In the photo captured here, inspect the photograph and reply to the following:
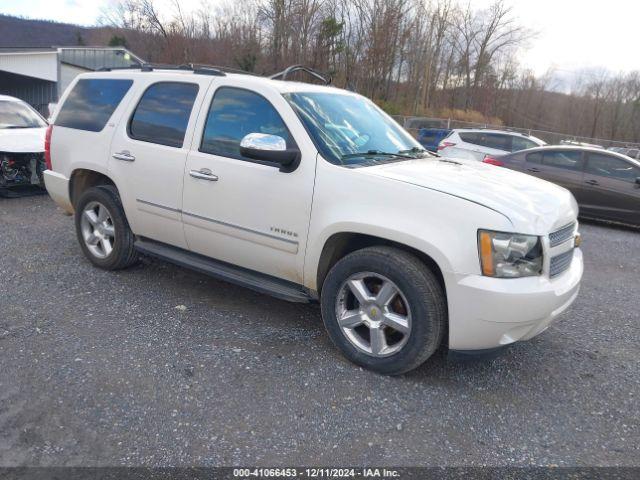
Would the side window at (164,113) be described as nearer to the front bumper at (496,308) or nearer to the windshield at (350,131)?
the windshield at (350,131)

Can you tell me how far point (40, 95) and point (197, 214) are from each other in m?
26.5

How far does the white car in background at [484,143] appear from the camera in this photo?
513 inches

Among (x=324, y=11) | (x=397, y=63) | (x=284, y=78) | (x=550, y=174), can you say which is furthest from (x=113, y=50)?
(x=284, y=78)

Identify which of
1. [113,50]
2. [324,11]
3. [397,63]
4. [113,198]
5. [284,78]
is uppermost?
[324,11]

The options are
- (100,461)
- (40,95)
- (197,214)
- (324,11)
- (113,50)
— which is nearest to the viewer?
(100,461)

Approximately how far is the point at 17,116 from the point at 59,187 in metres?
5.35

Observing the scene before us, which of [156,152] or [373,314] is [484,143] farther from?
[373,314]

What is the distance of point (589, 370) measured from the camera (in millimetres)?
3646

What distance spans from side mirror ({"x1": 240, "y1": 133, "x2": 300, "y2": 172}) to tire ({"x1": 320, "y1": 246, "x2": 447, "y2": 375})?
79 centimetres

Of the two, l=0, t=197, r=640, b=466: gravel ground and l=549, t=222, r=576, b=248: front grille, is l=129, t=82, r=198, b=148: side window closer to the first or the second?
l=0, t=197, r=640, b=466: gravel ground

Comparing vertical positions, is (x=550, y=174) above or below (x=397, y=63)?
below

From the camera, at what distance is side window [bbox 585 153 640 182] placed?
9133 mm

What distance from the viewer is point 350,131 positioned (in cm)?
393

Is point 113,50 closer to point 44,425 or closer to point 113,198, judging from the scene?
point 113,198
